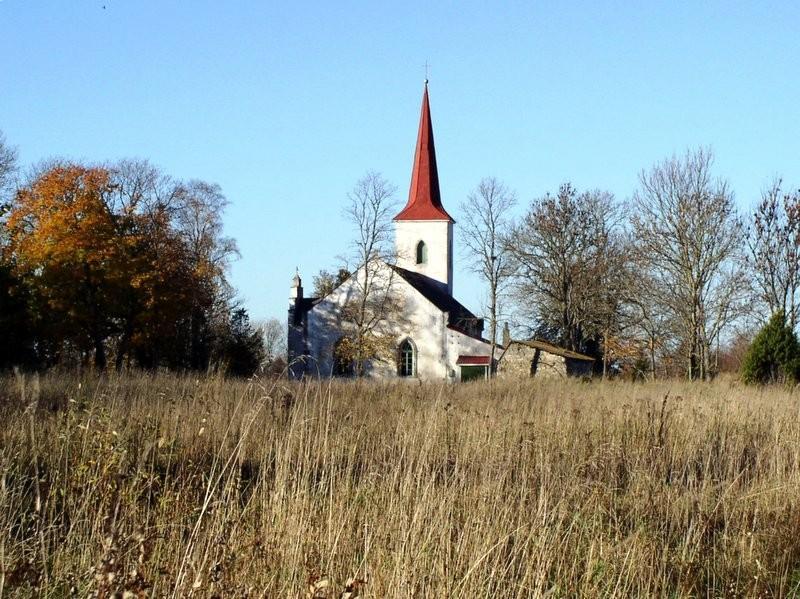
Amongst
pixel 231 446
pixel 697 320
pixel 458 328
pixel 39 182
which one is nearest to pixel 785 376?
pixel 697 320

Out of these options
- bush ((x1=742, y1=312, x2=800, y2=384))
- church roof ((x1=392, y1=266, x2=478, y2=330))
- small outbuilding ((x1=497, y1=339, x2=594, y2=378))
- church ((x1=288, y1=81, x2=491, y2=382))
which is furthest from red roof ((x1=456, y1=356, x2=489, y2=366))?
bush ((x1=742, y1=312, x2=800, y2=384))

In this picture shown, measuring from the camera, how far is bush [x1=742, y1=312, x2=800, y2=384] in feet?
83.7

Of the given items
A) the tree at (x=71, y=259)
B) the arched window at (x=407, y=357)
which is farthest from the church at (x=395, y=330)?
the tree at (x=71, y=259)

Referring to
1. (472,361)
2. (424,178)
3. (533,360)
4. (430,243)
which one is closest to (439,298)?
(430,243)

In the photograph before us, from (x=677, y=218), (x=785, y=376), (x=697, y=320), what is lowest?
(x=785, y=376)

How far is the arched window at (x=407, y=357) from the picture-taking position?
176 feet

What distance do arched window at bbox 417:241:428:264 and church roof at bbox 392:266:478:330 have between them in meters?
1.27

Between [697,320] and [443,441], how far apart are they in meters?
30.5

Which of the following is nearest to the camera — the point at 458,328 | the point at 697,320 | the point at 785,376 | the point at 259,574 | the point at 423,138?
the point at 259,574

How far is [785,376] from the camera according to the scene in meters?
24.3

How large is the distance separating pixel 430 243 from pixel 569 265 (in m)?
14.2

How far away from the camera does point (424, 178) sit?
202ft

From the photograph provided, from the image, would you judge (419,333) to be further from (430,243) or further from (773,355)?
(773,355)

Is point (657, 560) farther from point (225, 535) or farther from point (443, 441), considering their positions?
point (443, 441)
